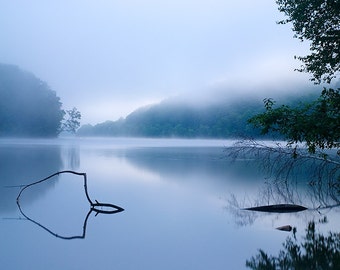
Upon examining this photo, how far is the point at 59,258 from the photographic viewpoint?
8250 mm

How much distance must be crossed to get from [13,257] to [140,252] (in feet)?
10.2

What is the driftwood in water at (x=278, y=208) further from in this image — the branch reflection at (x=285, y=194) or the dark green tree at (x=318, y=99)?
the dark green tree at (x=318, y=99)

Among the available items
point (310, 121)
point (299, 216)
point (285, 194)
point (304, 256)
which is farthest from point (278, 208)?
point (285, 194)

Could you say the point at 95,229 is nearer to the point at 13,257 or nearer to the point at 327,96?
the point at 13,257

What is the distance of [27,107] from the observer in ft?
369

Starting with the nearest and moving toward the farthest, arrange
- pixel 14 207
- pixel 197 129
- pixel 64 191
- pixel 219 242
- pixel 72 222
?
pixel 219 242 < pixel 72 222 < pixel 14 207 < pixel 64 191 < pixel 197 129

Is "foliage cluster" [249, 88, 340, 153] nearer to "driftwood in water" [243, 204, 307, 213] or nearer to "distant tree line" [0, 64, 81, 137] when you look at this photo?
"driftwood in water" [243, 204, 307, 213]

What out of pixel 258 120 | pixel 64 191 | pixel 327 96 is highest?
pixel 327 96

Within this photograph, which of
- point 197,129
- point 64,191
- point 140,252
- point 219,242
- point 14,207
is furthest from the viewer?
point 197,129

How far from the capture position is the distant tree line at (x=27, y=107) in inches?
4240

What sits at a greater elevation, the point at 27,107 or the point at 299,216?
the point at 27,107

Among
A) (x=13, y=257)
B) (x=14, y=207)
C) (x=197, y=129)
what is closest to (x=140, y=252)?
(x=13, y=257)

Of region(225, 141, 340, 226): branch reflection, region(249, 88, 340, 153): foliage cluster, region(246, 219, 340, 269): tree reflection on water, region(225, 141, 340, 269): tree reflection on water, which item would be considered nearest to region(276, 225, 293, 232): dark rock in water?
region(225, 141, 340, 269): tree reflection on water

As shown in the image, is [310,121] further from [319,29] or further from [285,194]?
[285,194]
